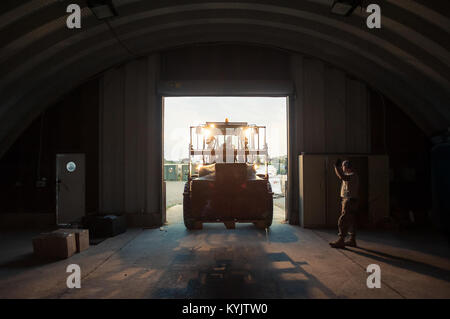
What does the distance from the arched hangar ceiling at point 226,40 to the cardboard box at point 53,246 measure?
12.2ft

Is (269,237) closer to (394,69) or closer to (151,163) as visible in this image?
(151,163)

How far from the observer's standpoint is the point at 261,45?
783 centimetres

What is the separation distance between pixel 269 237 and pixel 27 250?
19.0 feet

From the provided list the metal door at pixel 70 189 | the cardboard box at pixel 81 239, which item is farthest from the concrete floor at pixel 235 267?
the metal door at pixel 70 189

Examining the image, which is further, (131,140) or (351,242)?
(131,140)

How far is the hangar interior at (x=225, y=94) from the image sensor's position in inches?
165

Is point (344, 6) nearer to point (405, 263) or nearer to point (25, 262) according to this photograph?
point (405, 263)

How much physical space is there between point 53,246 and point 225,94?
618cm

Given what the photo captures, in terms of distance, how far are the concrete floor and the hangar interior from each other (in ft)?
0.13

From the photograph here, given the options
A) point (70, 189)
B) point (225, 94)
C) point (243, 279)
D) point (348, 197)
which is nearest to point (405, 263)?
point (348, 197)

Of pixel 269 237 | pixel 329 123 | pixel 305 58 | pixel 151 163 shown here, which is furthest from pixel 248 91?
pixel 269 237

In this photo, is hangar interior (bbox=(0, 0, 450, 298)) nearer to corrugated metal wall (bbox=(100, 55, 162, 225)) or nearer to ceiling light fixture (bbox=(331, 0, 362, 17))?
corrugated metal wall (bbox=(100, 55, 162, 225))

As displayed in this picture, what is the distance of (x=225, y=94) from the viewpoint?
8062 millimetres

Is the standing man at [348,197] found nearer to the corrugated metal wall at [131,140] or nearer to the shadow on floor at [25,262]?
the corrugated metal wall at [131,140]
